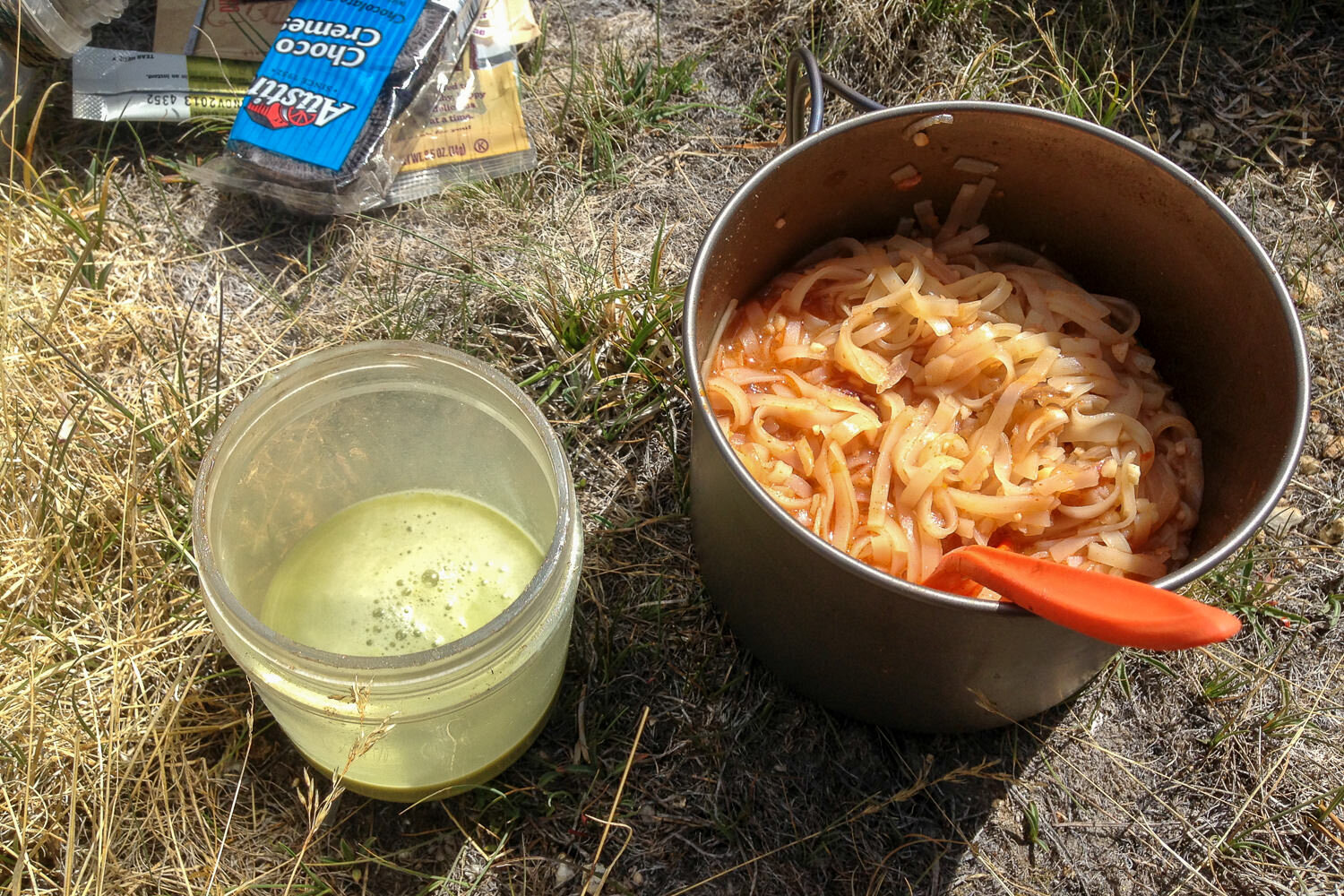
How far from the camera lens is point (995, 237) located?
6.54ft

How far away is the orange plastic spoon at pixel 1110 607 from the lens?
1192mm

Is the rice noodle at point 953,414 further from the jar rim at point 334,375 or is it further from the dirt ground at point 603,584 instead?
the jar rim at point 334,375

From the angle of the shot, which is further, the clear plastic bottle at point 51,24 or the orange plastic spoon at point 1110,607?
the clear plastic bottle at point 51,24

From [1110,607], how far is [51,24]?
101 inches

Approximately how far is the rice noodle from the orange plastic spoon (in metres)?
0.25

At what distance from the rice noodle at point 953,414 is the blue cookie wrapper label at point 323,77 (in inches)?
41.9

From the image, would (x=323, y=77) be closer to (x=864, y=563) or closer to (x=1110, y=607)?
(x=864, y=563)

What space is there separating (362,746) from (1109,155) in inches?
57.5

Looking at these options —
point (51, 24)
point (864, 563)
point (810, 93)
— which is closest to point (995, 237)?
point (810, 93)

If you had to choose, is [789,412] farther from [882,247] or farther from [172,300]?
[172,300]

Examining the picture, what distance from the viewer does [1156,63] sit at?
2.57m

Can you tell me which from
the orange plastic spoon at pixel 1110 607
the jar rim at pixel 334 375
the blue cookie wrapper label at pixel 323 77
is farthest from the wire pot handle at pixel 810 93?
the blue cookie wrapper label at pixel 323 77

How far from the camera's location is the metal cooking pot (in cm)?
140

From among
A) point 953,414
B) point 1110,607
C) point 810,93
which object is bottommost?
point 953,414
